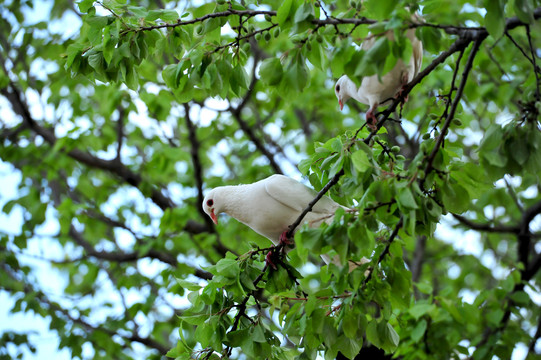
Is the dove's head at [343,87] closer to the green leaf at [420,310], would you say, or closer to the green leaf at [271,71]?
the green leaf at [271,71]

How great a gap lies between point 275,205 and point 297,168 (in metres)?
1.37

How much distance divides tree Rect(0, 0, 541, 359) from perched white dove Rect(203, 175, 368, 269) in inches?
4.8

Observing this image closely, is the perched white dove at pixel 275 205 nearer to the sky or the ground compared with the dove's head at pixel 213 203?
nearer to the sky

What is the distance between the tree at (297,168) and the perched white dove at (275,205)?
12 centimetres

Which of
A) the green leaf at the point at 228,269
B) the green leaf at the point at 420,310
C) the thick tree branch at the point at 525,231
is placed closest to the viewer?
the green leaf at the point at 228,269

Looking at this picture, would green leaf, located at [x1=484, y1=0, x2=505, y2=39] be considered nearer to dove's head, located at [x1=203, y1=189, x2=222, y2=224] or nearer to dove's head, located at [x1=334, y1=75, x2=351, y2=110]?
dove's head, located at [x1=334, y1=75, x2=351, y2=110]

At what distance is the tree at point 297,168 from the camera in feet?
7.14

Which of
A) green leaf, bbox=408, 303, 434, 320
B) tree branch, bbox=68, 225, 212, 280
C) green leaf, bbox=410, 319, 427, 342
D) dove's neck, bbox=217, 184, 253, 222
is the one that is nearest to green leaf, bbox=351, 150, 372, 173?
dove's neck, bbox=217, 184, 253, 222

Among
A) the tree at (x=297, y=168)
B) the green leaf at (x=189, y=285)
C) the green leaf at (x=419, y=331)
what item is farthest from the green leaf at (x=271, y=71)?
the green leaf at (x=419, y=331)

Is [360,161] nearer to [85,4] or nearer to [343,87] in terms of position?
[343,87]

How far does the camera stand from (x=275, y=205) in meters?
3.03

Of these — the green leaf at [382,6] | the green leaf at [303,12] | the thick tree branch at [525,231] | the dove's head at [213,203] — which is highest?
the thick tree branch at [525,231]

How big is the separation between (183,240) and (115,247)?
196 centimetres

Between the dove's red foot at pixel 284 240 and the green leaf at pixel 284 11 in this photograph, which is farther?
the dove's red foot at pixel 284 240
